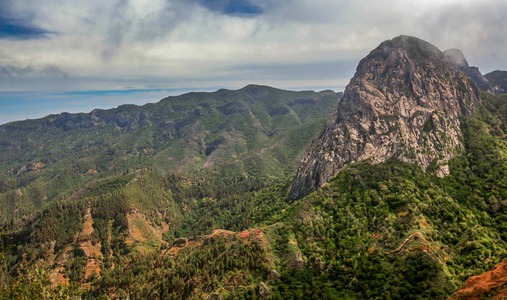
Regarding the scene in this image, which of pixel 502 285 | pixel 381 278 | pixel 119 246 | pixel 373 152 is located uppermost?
pixel 373 152

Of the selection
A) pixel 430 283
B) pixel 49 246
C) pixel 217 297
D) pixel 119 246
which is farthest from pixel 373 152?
pixel 49 246

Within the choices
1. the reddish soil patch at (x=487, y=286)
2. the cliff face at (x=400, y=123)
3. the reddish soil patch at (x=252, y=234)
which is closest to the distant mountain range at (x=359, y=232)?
the reddish soil patch at (x=487, y=286)

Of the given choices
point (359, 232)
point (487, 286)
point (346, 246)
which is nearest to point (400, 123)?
point (359, 232)

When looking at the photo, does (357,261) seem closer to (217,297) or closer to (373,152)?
(217,297)

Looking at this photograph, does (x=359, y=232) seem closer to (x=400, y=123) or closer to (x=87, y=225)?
(x=400, y=123)

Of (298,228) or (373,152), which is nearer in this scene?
(298,228)

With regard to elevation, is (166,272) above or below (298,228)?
below

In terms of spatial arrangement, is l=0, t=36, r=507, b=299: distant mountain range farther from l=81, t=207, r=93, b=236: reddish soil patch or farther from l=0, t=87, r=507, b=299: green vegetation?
l=81, t=207, r=93, b=236: reddish soil patch

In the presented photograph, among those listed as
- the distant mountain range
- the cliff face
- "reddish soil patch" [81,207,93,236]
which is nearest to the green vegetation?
the distant mountain range

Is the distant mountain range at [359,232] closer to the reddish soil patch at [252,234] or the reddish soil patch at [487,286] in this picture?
the reddish soil patch at [487,286]
